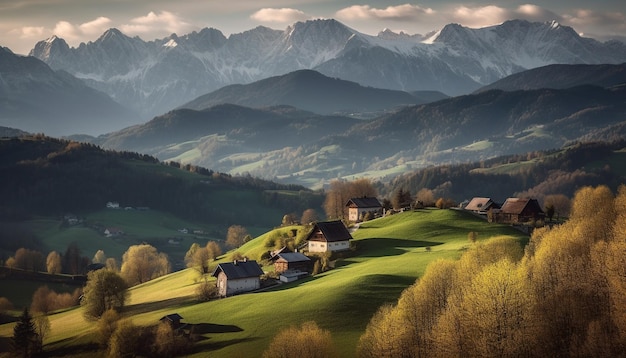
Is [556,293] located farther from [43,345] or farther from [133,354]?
[43,345]

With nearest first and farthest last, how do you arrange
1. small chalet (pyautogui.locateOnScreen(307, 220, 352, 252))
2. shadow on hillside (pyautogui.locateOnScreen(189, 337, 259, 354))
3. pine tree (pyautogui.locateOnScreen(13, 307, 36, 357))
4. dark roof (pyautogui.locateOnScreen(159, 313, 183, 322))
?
shadow on hillside (pyautogui.locateOnScreen(189, 337, 259, 354)), dark roof (pyautogui.locateOnScreen(159, 313, 183, 322)), pine tree (pyautogui.locateOnScreen(13, 307, 36, 357)), small chalet (pyautogui.locateOnScreen(307, 220, 352, 252))

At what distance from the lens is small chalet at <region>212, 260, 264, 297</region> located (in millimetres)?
109194

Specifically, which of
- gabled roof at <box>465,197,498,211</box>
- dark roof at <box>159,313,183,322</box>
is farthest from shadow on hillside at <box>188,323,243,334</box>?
gabled roof at <box>465,197,498,211</box>

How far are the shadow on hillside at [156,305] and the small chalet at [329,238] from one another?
27.9 meters

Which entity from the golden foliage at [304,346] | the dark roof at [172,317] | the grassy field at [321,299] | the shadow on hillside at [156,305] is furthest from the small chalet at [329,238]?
the golden foliage at [304,346]

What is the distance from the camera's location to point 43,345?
98312mm

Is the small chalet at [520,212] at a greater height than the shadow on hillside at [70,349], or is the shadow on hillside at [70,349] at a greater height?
the small chalet at [520,212]

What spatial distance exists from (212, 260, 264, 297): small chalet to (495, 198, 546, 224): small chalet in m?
57.4

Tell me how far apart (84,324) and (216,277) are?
21.1 metres

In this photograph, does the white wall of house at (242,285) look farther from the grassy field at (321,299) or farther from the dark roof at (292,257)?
the dark roof at (292,257)

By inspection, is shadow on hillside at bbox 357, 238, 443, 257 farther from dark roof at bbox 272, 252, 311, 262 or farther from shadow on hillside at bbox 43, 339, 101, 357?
shadow on hillside at bbox 43, 339, 101, 357

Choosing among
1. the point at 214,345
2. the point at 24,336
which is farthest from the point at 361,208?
the point at 214,345

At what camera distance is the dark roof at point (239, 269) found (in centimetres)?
10975

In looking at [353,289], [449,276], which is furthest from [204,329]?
[449,276]
